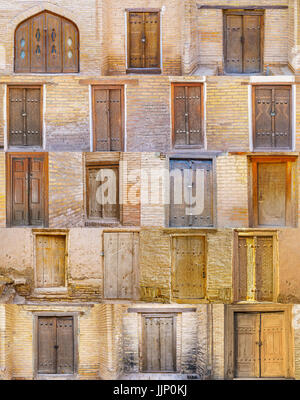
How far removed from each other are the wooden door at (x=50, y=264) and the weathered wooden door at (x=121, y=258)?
490 mm

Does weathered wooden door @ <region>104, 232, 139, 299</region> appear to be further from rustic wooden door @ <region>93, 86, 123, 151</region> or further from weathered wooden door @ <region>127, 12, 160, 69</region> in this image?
weathered wooden door @ <region>127, 12, 160, 69</region>

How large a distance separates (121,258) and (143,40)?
7.75ft

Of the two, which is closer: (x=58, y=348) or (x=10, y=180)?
(x=10, y=180)

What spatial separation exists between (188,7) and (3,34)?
1989mm

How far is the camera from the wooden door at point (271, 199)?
16.0 feet

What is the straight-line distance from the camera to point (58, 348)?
201 inches

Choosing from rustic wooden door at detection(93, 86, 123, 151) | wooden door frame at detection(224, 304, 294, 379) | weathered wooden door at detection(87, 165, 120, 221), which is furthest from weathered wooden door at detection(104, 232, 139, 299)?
wooden door frame at detection(224, 304, 294, 379)

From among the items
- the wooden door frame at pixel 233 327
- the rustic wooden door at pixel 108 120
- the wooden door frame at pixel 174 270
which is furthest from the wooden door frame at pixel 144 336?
the rustic wooden door at pixel 108 120

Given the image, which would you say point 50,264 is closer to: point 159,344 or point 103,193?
point 103,193

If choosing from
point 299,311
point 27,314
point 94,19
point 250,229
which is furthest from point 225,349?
point 94,19

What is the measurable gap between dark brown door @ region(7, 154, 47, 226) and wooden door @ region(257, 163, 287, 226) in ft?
7.50

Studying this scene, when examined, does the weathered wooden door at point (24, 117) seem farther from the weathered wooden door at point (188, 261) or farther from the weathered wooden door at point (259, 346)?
the weathered wooden door at point (259, 346)

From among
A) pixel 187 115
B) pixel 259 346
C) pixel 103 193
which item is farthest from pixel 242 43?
pixel 259 346

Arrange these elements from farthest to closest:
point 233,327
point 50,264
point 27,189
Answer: point 233,327, point 50,264, point 27,189
